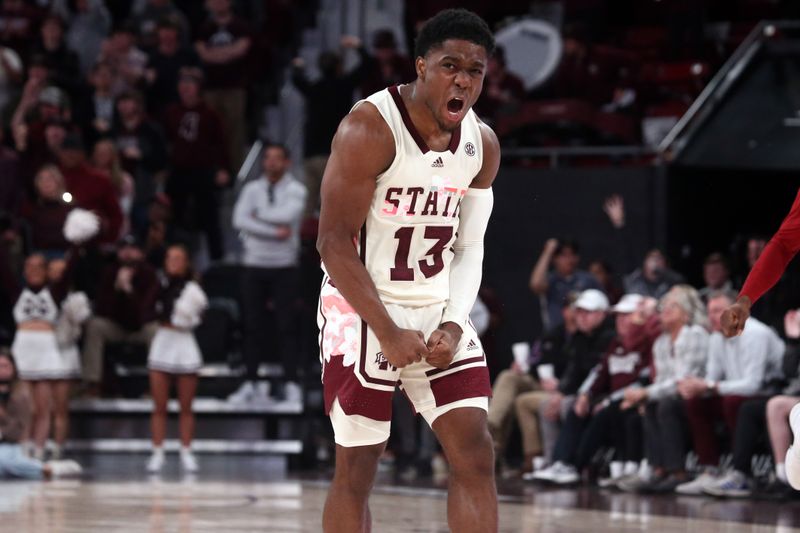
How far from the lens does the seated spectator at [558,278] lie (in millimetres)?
12695

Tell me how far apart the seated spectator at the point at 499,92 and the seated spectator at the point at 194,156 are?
2706 mm

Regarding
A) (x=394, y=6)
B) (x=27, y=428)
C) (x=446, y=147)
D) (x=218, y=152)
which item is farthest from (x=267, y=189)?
(x=446, y=147)

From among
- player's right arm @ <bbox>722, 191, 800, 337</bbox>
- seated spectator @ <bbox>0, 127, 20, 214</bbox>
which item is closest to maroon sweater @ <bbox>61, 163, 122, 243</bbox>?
seated spectator @ <bbox>0, 127, 20, 214</bbox>

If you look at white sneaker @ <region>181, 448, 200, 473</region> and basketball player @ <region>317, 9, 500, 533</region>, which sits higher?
basketball player @ <region>317, 9, 500, 533</region>

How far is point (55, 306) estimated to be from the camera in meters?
12.7

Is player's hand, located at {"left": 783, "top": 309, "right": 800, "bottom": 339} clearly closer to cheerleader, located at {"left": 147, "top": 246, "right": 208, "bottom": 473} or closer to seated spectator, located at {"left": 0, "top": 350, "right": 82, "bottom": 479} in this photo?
cheerleader, located at {"left": 147, "top": 246, "right": 208, "bottom": 473}

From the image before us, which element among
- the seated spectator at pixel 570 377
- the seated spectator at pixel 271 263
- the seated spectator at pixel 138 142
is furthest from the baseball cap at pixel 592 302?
the seated spectator at pixel 138 142

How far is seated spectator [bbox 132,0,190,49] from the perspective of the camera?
16.2 metres

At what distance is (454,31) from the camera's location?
513 centimetres

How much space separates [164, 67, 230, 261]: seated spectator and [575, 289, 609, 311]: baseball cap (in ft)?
14.2

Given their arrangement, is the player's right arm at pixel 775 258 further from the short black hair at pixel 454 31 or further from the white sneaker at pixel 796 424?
the short black hair at pixel 454 31

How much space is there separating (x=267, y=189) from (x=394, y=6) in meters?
4.61

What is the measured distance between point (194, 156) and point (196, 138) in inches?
7.2

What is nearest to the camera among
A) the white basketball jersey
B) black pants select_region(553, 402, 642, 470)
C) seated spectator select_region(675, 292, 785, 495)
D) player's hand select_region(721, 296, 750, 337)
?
the white basketball jersey
